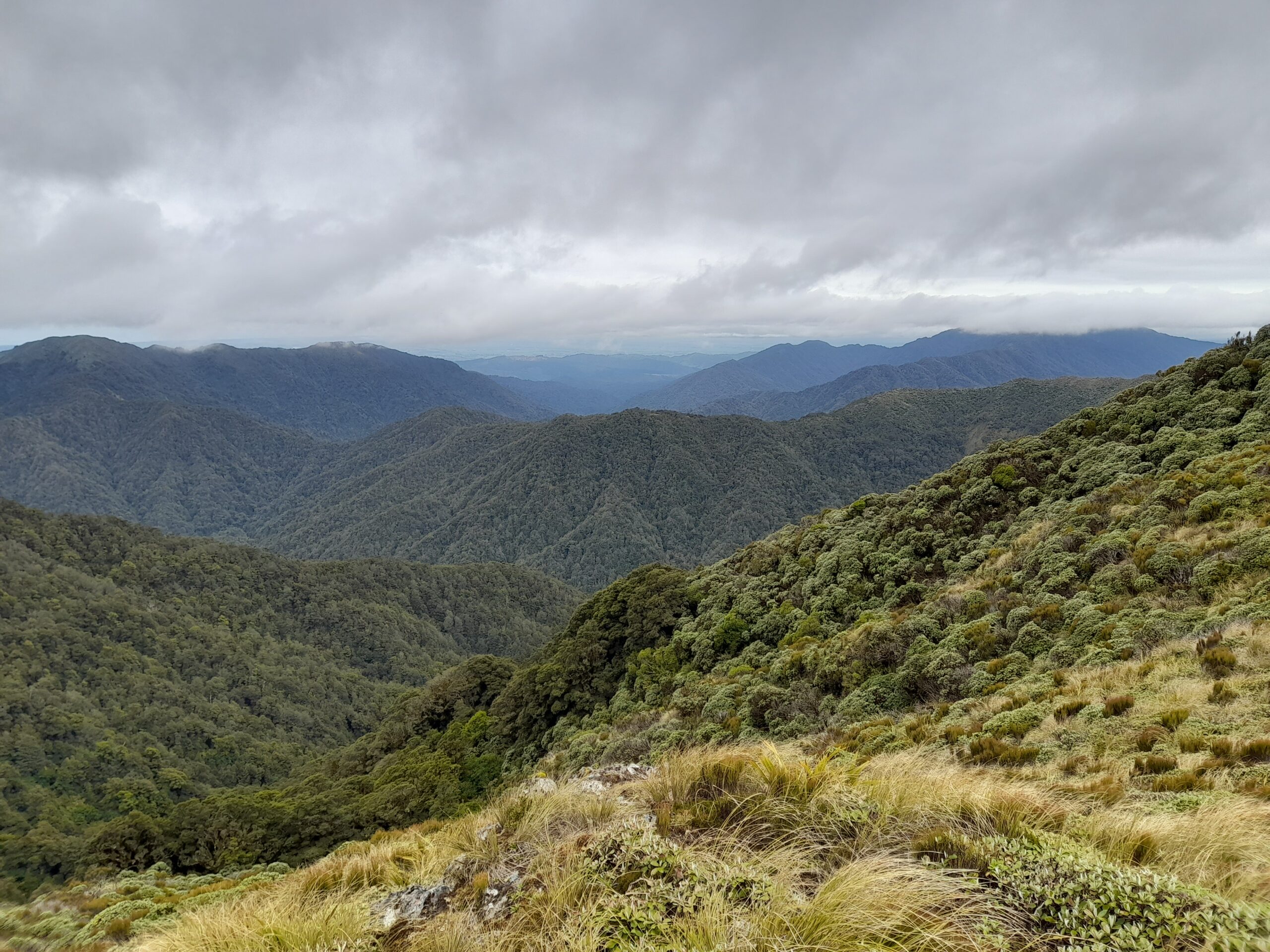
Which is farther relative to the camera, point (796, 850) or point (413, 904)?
point (413, 904)

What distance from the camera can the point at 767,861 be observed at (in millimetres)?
3857

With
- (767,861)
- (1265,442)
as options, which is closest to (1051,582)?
(1265,442)

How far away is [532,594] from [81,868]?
144 meters

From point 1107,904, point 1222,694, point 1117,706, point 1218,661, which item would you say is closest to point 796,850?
point 1107,904

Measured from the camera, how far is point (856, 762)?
23.9 feet

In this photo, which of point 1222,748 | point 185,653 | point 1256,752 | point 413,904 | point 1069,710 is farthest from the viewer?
point 185,653

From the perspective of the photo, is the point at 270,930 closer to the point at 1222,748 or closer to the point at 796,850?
the point at 796,850

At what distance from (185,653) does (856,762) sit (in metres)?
135

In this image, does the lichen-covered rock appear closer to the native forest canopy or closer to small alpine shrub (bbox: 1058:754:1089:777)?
the native forest canopy

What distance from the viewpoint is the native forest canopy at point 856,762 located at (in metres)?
3.31

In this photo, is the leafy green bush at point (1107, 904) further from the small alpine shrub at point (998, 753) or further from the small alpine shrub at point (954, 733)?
the small alpine shrub at point (954, 733)

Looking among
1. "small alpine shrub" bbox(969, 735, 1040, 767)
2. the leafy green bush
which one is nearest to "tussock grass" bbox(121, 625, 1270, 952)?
the leafy green bush

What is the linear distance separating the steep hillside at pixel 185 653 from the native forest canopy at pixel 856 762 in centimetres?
1833

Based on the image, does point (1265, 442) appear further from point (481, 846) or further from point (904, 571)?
point (481, 846)
